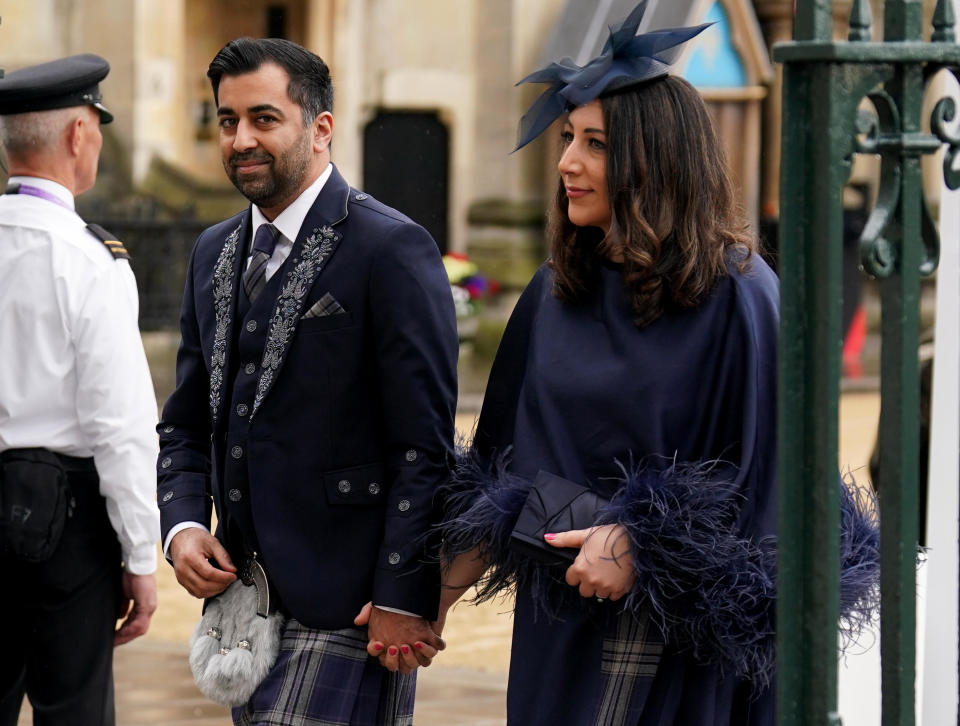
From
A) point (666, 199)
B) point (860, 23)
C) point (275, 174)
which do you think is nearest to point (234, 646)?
point (275, 174)

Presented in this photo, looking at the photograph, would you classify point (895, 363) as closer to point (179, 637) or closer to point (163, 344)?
point (179, 637)

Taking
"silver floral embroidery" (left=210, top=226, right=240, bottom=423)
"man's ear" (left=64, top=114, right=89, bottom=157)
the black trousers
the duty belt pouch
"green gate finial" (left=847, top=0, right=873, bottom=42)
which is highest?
"green gate finial" (left=847, top=0, right=873, bottom=42)

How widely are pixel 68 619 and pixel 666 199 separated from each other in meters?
1.86

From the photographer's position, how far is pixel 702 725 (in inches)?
119

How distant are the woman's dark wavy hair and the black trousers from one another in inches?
61.0

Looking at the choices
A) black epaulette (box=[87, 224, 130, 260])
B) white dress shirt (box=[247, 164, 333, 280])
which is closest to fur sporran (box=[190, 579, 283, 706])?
white dress shirt (box=[247, 164, 333, 280])

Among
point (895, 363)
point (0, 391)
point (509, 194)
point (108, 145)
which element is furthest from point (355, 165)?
point (895, 363)

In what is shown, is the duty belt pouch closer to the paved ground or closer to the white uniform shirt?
the white uniform shirt

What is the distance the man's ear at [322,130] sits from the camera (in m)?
3.52

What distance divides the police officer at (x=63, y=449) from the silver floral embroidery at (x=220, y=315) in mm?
598

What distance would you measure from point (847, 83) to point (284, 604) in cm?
184

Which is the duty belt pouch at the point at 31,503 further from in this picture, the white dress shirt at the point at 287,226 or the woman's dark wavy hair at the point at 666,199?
the woman's dark wavy hair at the point at 666,199

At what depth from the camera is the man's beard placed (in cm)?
343

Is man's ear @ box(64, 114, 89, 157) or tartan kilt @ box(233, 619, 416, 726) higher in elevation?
man's ear @ box(64, 114, 89, 157)
